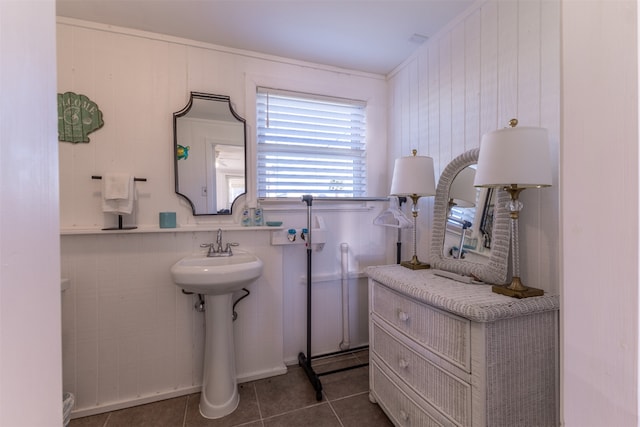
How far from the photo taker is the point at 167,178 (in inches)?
72.6

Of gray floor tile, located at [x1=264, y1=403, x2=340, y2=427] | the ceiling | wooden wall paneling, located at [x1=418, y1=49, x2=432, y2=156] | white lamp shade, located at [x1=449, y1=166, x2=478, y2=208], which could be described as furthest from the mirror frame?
gray floor tile, located at [x1=264, y1=403, x2=340, y2=427]

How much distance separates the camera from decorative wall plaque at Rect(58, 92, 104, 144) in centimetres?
165

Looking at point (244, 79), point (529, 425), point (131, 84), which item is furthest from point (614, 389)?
point (131, 84)

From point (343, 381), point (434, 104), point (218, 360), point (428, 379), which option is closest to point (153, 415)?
point (218, 360)

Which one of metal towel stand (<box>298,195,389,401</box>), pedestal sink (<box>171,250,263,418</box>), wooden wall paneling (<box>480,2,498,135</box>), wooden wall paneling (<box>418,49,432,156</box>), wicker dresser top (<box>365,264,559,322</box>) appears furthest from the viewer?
wooden wall paneling (<box>418,49,432,156</box>)

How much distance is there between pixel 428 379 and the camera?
125 centimetres

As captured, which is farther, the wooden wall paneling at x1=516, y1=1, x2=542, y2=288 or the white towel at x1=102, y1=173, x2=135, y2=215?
the white towel at x1=102, y1=173, x2=135, y2=215

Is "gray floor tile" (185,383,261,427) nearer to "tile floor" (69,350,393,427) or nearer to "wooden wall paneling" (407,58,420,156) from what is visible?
"tile floor" (69,350,393,427)

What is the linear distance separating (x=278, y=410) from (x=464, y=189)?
1676 mm

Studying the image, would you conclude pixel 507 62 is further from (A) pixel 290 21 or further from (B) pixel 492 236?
(A) pixel 290 21

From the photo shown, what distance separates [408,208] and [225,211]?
1355 millimetres

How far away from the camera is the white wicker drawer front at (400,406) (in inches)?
48.1

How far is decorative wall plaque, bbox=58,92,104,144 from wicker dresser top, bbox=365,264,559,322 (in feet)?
6.41

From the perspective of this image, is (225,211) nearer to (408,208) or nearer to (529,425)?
(408,208)
